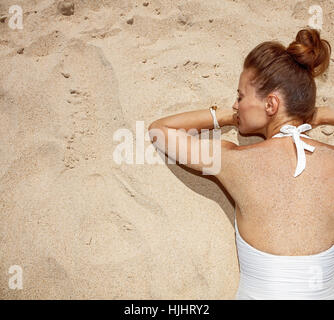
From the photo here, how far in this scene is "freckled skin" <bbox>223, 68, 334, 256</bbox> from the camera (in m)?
1.46

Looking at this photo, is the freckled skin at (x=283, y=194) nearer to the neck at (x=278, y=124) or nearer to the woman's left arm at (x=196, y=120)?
the neck at (x=278, y=124)

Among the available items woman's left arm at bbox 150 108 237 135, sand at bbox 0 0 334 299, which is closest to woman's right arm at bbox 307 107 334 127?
sand at bbox 0 0 334 299

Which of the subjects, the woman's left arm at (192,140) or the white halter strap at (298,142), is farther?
the woman's left arm at (192,140)

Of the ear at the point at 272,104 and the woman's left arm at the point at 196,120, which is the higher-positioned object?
the ear at the point at 272,104

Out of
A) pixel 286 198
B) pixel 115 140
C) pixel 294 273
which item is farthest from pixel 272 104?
pixel 115 140

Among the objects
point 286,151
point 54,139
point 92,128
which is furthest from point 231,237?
point 54,139

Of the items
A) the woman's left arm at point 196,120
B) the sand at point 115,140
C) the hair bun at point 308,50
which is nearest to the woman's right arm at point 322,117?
the sand at point 115,140

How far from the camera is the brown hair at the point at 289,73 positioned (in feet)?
4.91

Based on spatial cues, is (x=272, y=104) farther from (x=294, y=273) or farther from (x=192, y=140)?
(x=294, y=273)

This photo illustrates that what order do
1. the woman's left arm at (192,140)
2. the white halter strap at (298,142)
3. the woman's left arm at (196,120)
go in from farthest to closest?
the woman's left arm at (196,120) < the woman's left arm at (192,140) < the white halter strap at (298,142)

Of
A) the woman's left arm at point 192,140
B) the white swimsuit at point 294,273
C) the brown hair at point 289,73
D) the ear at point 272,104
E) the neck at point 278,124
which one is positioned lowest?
the white swimsuit at point 294,273

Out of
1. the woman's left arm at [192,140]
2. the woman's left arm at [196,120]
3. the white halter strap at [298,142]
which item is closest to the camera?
the white halter strap at [298,142]

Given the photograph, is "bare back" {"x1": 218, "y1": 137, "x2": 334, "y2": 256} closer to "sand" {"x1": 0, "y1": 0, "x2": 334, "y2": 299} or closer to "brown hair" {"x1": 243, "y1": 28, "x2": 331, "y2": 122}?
"brown hair" {"x1": 243, "y1": 28, "x2": 331, "y2": 122}

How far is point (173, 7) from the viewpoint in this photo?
1937 millimetres
